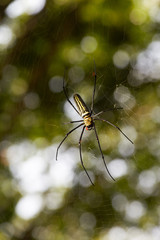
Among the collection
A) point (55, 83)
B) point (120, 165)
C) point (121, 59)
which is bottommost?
point (120, 165)

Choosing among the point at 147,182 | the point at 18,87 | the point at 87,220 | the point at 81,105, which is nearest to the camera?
the point at 81,105

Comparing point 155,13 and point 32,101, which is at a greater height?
point 32,101

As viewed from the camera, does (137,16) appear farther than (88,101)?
No

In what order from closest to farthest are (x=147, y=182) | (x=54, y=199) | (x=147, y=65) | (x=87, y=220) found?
(x=147, y=65) → (x=147, y=182) → (x=87, y=220) → (x=54, y=199)

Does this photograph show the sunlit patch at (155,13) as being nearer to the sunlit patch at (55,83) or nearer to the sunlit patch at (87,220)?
the sunlit patch at (55,83)

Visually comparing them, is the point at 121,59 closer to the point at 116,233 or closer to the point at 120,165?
the point at 120,165

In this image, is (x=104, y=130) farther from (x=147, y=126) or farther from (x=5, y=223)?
(x=5, y=223)

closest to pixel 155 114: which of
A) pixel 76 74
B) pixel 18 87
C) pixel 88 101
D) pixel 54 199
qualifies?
pixel 88 101
